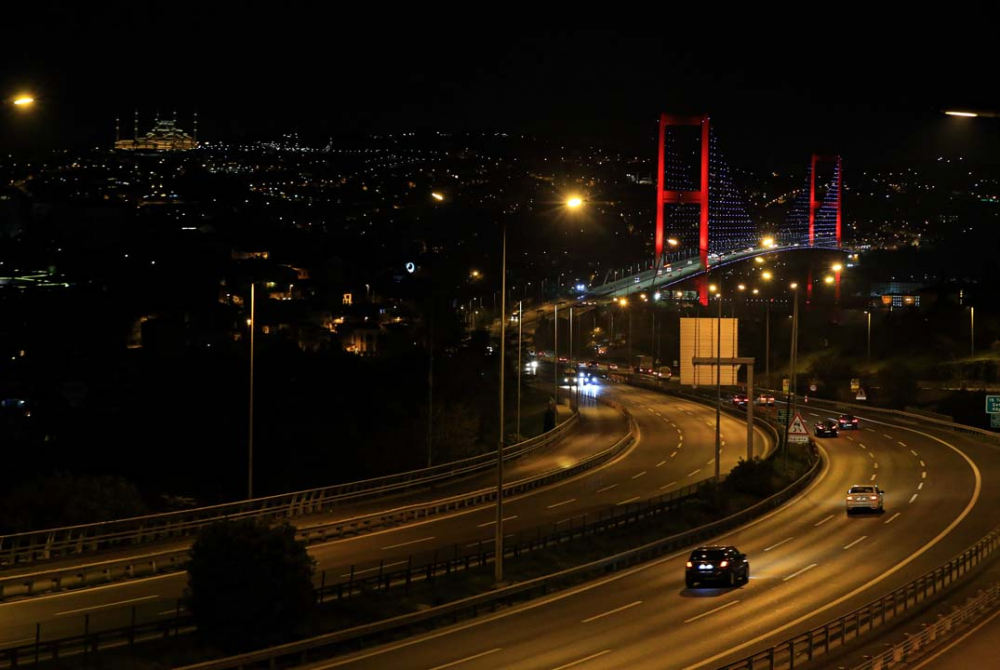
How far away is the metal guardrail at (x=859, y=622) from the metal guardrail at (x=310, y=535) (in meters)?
12.0

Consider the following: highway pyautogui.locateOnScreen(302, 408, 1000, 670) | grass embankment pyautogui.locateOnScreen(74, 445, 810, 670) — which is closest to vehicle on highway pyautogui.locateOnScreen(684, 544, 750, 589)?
highway pyautogui.locateOnScreen(302, 408, 1000, 670)

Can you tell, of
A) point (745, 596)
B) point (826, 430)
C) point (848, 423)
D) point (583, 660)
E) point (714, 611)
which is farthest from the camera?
point (848, 423)

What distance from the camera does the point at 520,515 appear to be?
106 feet

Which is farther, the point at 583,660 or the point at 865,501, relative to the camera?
the point at 865,501

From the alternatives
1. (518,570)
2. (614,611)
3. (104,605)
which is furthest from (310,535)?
(614,611)

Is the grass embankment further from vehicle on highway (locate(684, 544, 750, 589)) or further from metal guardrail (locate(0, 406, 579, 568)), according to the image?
metal guardrail (locate(0, 406, 579, 568))

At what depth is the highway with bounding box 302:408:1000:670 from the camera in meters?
17.0

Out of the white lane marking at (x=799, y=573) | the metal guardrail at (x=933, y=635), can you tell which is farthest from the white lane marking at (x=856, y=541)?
the metal guardrail at (x=933, y=635)

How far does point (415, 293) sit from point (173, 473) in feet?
173

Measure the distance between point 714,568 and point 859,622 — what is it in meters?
4.85

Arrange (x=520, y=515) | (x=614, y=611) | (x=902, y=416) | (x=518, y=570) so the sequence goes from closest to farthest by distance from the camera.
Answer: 1. (x=614, y=611)
2. (x=518, y=570)
3. (x=520, y=515)
4. (x=902, y=416)

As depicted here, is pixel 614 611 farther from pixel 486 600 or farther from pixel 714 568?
pixel 714 568

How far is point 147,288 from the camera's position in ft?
296

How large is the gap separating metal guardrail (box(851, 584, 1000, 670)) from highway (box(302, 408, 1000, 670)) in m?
2.17
